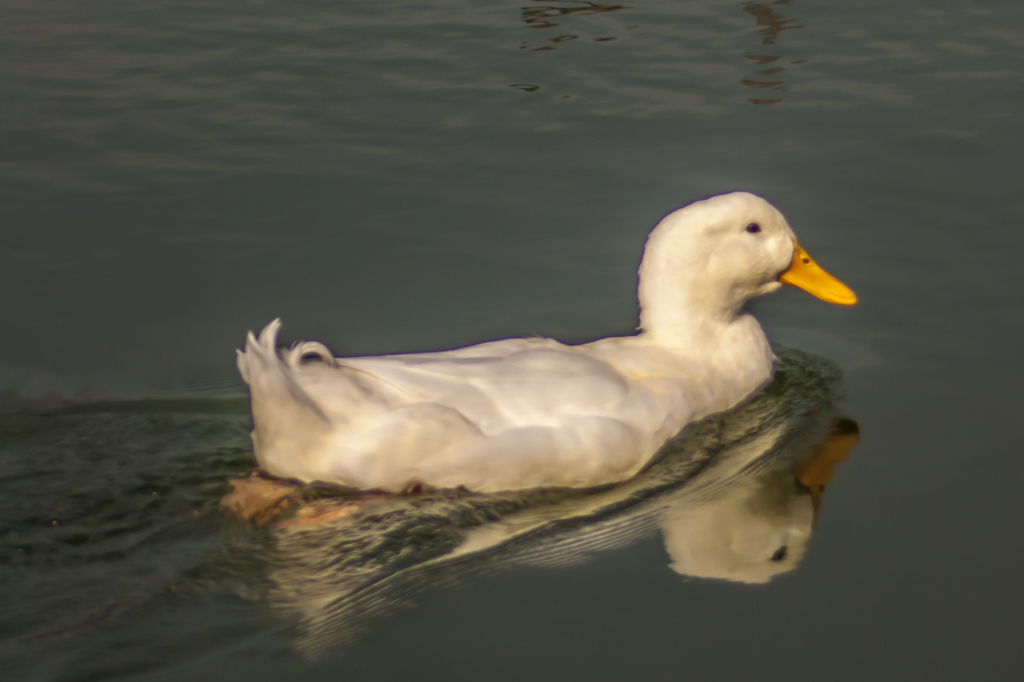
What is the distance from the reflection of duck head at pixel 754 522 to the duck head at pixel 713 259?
2.94ft

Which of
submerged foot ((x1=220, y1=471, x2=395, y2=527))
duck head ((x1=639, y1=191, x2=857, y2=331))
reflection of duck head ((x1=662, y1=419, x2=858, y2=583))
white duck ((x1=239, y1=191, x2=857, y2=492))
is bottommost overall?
reflection of duck head ((x1=662, y1=419, x2=858, y2=583))

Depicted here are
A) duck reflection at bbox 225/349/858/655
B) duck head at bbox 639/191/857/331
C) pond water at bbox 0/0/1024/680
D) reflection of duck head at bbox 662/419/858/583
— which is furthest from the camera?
duck head at bbox 639/191/857/331

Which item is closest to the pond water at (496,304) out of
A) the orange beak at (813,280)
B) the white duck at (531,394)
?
the white duck at (531,394)

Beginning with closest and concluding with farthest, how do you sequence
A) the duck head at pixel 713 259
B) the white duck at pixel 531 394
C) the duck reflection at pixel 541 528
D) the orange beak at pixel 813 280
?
the duck reflection at pixel 541 528, the white duck at pixel 531 394, the duck head at pixel 713 259, the orange beak at pixel 813 280

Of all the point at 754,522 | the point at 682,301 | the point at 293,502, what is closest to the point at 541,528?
the point at 754,522

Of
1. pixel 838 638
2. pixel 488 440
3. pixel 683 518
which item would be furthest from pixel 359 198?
pixel 838 638

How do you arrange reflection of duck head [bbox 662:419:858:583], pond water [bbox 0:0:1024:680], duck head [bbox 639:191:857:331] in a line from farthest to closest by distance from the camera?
1. duck head [bbox 639:191:857:331]
2. reflection of duck head [bbox 662:419:858:583]
3. pond water [bbox 0:0:1024:680]

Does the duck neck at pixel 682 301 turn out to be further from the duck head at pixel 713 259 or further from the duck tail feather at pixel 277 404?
the duck tail feather at pixel 277 404

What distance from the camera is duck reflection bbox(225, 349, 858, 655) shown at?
169 inches

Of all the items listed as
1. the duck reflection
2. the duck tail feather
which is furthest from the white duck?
the duck reflection

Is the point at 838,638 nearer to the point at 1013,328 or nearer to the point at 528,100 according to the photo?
the point at 1013,328

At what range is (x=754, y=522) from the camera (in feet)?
15.7

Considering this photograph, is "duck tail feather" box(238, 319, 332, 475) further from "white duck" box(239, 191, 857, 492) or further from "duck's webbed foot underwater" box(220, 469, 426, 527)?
"duck's webbed foot underwater" box(220, 469, 426, 527)

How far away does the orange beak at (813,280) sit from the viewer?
5.77 meters
